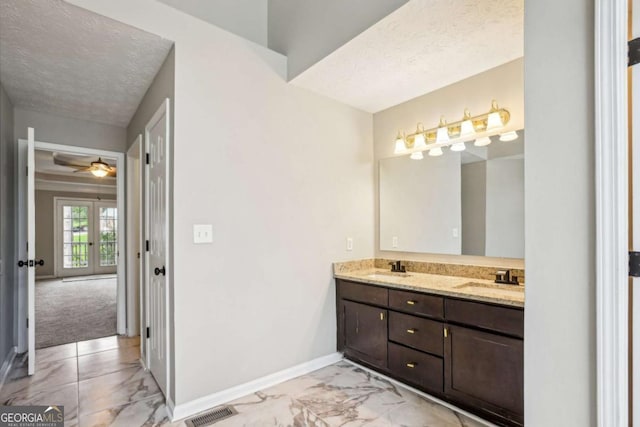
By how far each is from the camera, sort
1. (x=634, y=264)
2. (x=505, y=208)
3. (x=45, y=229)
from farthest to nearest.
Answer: (x=45, y=229)
(x=505, y=208)
(x=634, y=264)

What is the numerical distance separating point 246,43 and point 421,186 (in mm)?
1902

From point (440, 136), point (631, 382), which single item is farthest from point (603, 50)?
point (440, 136)

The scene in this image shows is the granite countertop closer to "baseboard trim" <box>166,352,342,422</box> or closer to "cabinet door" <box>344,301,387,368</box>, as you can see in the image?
"cabinet door" <box>344,301,387,368</box>

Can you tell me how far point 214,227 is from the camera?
2.25m

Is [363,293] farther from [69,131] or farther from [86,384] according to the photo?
[69,131]

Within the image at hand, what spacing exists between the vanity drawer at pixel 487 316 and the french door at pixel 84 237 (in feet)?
27.7

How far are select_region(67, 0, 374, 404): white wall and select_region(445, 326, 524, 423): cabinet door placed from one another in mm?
1160

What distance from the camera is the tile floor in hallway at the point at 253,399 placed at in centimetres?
203

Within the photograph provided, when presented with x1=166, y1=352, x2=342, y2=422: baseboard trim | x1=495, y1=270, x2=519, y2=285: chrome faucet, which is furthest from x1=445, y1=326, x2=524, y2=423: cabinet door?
x1=166, y1=352, x2=342, y2=422: baseboard trim

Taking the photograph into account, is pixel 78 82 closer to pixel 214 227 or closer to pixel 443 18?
pixel 214 227

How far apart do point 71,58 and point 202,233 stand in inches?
62.7

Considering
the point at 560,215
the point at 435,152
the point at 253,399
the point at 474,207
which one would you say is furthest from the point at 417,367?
the point at 435,152

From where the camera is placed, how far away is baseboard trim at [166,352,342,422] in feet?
6.81

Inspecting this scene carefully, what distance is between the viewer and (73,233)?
8.44 meters
